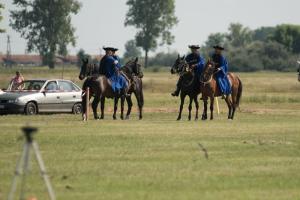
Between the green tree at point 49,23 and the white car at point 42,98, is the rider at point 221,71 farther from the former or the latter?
the green tree at point 49,23

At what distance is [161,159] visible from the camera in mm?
21688

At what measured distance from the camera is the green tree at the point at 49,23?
462ft

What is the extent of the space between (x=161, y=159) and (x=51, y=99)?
21.6 m

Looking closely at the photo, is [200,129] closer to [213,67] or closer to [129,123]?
[129,123]

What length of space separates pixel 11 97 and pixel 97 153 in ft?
63.9

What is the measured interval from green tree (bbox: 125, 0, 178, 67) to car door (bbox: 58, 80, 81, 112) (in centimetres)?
11750

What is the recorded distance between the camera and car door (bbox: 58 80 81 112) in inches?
1713

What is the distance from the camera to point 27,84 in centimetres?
4575

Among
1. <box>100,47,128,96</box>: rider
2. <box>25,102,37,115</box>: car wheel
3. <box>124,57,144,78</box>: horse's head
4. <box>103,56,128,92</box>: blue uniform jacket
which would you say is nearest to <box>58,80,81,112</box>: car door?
<box>25,102,37,115</box>: car wheel

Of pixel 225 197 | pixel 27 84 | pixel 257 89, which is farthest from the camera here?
pixel 257 89

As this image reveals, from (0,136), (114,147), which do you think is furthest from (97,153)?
(0,136)

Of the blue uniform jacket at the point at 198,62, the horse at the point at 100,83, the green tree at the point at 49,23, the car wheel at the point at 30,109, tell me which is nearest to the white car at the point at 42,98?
the car wheel at the point at 30,109

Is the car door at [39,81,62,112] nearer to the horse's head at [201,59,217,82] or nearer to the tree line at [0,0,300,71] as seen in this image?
the horse's head at [201,59,217,82]

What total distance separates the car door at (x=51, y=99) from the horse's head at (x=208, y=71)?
676cm
